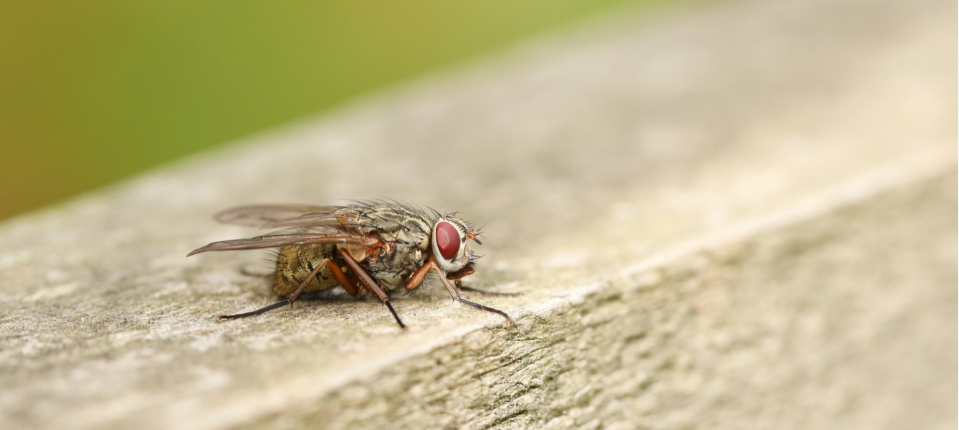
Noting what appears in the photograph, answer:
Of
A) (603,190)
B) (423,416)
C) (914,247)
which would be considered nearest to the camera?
(423,416)

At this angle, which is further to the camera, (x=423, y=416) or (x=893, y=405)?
(x=893, y=405)

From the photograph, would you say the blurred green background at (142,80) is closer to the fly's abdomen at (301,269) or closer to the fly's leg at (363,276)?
the fly's abdomen at (301,269)

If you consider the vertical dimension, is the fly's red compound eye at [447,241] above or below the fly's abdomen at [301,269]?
above

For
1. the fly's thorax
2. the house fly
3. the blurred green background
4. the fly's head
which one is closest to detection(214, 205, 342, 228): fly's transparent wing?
the house fly

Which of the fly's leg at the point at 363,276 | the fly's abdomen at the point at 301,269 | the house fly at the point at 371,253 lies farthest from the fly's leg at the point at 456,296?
the fly's abdomen at the point at 301,269

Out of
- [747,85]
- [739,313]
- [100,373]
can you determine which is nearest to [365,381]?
[100,373]

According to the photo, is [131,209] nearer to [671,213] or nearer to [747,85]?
[671,213]
